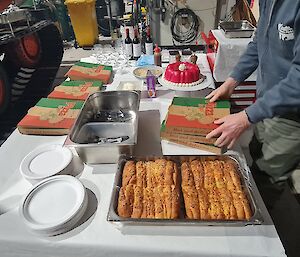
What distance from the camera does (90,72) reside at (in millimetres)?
1726

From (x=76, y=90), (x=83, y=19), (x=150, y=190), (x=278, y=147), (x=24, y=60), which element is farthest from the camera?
(x=83, y=19)

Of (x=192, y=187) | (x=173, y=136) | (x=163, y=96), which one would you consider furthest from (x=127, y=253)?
(x=163, y=96)

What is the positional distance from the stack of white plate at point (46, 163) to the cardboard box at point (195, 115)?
430mm

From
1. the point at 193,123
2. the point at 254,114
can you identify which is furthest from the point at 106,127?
the point at 254,114

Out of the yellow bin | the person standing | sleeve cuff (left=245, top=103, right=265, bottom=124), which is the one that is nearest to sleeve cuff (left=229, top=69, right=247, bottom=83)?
the person standing

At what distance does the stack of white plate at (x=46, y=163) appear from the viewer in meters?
0.95

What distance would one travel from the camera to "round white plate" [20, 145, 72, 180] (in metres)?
0.96

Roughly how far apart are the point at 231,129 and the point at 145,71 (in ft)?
3.06

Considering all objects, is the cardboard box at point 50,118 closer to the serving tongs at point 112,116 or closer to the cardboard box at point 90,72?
the serving tongs at point 112,116

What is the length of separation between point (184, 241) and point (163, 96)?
0.94 m

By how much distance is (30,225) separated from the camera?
0.75 m

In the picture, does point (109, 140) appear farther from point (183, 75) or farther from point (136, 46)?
point (136, 46)

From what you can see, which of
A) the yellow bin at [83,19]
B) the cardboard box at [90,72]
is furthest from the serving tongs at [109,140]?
the yellow bin at [83,19]

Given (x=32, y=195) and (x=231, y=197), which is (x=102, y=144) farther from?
(x=231, y=197)
